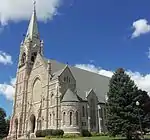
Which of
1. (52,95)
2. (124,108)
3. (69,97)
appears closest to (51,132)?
(69,97)

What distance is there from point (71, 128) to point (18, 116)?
1936 cm

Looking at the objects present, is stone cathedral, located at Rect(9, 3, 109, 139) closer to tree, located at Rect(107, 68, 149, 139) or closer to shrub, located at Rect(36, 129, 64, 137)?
shrub, located at Rect(36, 129, 64, 137)

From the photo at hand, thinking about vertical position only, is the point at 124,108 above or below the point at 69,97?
below

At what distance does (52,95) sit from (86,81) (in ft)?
44.3

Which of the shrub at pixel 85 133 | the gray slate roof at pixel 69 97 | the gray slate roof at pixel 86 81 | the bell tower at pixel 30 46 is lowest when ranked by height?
the shrub at pixel 85 133

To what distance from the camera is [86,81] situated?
65000 millimetres

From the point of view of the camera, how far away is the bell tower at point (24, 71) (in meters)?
62.1

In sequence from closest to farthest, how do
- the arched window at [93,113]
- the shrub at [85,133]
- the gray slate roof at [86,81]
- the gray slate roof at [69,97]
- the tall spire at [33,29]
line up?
the shrub at [85,133], the gray slate roof at [69,97], the arched window at [93,113], the gray slate roof at [86,81], the tall spire at [33,29]

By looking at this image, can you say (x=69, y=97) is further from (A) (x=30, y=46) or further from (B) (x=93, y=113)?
(A) (x=30, y=46)

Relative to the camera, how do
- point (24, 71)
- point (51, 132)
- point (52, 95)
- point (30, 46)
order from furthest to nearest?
point (30, 46), point (24, 71), point (52, 95), point (51, 132)

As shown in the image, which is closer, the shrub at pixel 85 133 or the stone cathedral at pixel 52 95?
the shrub at pixel 85 133

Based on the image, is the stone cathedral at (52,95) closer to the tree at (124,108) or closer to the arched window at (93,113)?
the arched window at (93,113)

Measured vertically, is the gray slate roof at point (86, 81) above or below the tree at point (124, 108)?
above

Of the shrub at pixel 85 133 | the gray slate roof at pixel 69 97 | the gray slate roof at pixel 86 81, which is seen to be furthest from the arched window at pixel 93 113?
the gray slate roof at pixel 69 97
